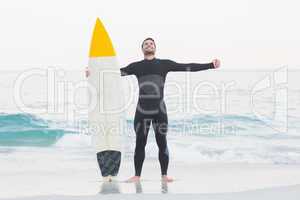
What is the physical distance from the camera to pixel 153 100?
5465mm

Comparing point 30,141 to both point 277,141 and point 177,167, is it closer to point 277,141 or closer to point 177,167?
point 177,167

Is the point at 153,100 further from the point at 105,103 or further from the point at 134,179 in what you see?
the point at 134,179

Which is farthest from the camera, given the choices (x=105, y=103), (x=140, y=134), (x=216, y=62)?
(x=105, y=103)

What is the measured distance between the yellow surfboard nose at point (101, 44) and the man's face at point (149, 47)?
1.32 ft

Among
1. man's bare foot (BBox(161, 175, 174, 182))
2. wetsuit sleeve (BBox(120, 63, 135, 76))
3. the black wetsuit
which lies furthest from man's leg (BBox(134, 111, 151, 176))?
wetsuit sleeve (BBox(120, 63, 135, 76))

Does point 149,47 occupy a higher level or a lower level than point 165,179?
higher

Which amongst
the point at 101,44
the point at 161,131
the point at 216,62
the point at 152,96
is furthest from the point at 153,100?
the point at 101,44

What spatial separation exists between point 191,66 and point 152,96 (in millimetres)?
480

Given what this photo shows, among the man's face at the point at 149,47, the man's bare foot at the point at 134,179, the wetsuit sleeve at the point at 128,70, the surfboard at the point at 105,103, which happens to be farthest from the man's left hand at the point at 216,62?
the man's bare foot at the point at 134,179

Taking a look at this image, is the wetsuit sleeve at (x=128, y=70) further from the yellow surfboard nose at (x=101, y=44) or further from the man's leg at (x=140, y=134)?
the man's leg at (x=140, y=134)

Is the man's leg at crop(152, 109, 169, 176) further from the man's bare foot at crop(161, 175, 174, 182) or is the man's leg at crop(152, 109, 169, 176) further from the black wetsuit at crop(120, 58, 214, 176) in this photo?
the man's bare foot at crop(161, 175, 174, 182)

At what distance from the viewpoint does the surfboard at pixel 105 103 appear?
572 cm

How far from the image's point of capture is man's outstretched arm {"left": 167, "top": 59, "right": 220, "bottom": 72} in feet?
17.8

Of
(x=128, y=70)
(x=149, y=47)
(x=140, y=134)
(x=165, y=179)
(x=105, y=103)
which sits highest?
(x=149, y=47)
